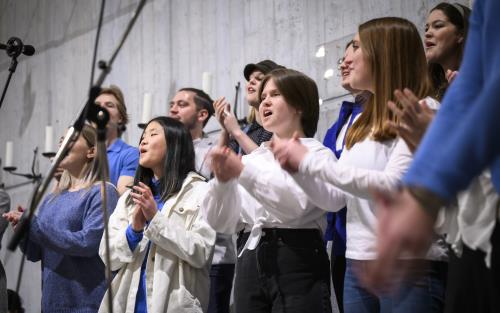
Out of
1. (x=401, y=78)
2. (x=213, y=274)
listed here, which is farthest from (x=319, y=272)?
(x=213, y=274)

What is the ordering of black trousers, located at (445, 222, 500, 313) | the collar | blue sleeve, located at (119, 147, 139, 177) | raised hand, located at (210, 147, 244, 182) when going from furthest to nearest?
the collar
blue sleeve, located at (119, 147, 139, 177)
raised hand, located at (210, 147, 244, 182)
black trousers, located at (445, 222, 500, 313)

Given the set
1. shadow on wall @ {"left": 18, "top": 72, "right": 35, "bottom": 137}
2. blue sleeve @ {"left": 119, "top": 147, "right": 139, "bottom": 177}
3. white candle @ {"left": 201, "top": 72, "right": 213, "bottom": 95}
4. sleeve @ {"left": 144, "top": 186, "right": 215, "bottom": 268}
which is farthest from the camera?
shadow on wall @ {"left": 18, "top": 72, "right": 35, "bottom": 137}

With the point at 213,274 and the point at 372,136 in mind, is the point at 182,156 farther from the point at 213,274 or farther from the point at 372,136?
the point at 372,136

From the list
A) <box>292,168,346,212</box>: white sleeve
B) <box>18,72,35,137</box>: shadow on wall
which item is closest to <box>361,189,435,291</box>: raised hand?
<box>292,168,346,212</box>: white sleeve

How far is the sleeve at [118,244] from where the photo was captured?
9.04ft

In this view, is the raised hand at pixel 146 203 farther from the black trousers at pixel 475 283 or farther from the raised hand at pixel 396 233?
the raised hand at pixel 396 233

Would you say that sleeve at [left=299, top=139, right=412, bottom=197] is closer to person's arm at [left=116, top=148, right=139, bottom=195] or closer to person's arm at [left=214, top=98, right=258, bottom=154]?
person's arm at [left=214, top=98, right=258, bottom=154]

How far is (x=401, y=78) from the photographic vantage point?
82.0 inches

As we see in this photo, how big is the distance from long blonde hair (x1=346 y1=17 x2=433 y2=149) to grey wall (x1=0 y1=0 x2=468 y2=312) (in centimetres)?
136

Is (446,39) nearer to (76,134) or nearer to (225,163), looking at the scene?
(225,163)

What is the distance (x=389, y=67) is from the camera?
2.10 m

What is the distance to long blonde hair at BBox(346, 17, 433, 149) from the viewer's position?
2.07 meters

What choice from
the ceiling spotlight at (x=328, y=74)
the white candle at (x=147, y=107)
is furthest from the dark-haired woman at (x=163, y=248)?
the white candle at (x=147, y=107)

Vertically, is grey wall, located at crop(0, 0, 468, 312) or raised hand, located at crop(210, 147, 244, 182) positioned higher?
grey wall, located at crop(0, 0, 468, 312)
